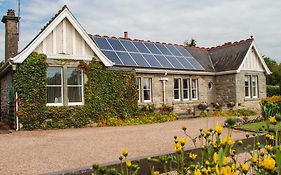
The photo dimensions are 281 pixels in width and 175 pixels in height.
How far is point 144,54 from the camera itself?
20.1 m

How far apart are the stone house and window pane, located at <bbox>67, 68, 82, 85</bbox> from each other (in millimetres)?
52

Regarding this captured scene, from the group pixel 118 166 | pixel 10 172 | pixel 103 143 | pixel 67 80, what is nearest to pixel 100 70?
pixel 67 80

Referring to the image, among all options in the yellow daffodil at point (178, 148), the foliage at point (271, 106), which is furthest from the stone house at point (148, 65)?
the yellow daffodil at point (178, 148)

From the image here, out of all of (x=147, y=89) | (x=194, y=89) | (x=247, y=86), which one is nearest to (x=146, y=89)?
(x=147, y=89)

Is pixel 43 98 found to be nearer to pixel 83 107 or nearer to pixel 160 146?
pixel 83 107

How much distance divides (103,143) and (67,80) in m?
6.75

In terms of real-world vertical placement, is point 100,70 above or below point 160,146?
above

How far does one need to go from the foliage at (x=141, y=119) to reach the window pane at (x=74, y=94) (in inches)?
66.7

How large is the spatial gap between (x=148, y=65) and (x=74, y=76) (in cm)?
538

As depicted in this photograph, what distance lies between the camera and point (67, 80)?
15.2 metres

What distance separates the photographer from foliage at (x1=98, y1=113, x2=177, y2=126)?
1575cm

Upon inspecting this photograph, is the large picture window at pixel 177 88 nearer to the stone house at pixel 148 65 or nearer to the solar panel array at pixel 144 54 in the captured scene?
the stone house at pixel 148 65

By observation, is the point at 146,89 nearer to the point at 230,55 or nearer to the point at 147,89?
the point at 147,89

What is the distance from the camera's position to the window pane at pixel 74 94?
1524 centimetres
